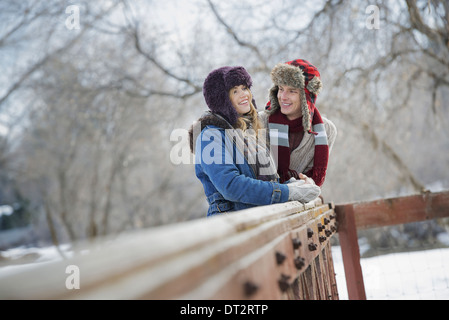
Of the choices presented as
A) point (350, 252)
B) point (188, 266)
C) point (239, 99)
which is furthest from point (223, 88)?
point (188, 266)

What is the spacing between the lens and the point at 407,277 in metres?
3.98

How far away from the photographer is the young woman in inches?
81.6

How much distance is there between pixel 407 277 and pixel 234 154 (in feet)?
8.43

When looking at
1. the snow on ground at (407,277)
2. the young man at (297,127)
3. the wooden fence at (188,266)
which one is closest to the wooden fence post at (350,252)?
the snow on ground at (407,277)

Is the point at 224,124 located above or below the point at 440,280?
above

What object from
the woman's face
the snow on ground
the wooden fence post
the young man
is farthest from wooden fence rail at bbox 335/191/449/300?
the woman's face

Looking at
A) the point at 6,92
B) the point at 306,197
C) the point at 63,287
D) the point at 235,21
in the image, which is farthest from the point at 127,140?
the point at 63,287

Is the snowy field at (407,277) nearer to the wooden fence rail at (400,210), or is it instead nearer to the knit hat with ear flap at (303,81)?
the wooden fence rail at (400,210)

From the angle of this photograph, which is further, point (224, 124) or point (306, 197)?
point (224, 124)

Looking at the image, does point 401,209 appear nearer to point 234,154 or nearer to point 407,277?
point 407,277

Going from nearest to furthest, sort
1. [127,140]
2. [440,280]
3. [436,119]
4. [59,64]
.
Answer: [440,280]
[436,119]
[59,64]
[127,140]

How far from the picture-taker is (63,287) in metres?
0.51

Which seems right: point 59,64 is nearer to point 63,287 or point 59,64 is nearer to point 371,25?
point 371,25
